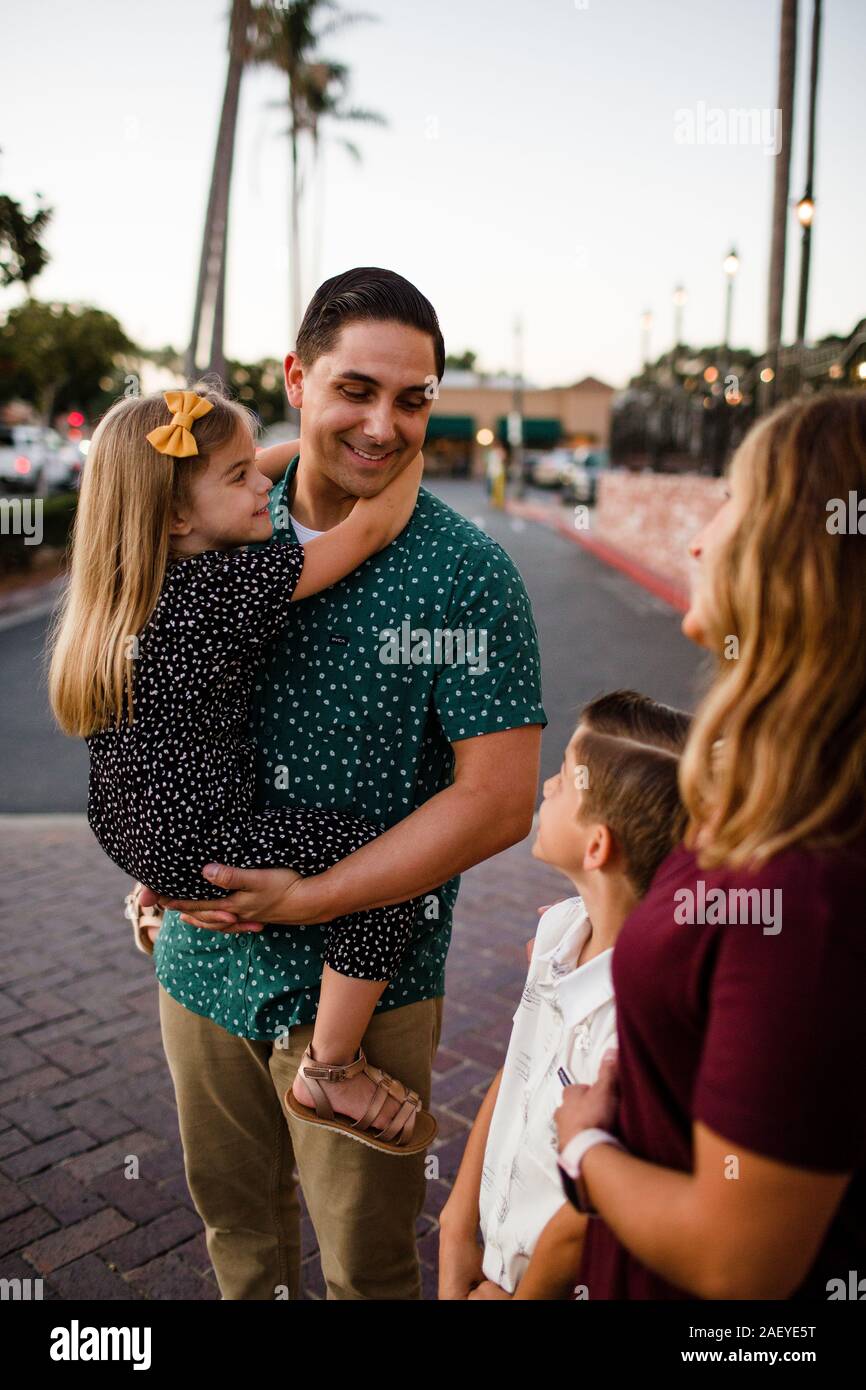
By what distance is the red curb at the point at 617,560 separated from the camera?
15.0 m

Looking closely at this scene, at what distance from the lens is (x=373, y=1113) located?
1.87m

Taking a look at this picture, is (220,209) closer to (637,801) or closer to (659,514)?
(659,514)

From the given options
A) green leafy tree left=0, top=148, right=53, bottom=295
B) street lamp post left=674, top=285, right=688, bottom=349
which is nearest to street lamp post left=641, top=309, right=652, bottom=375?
street lamp post left=674, top=285, right=688, bottom=349

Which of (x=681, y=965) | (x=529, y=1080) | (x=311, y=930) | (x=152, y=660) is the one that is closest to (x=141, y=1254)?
(x=311, y=930)

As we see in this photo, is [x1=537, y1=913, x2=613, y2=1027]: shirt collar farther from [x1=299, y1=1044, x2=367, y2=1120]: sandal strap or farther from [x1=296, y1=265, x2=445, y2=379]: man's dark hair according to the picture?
[x1=296, y1=265, x2=445, y2=379]: man's dark hair

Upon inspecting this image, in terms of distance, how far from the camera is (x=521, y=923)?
16.2ft

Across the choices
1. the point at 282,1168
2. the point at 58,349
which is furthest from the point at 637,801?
the point at 58,349

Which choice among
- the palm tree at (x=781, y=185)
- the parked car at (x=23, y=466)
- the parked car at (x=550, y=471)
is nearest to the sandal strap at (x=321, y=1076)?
the palm tree at (x=781, y=185)

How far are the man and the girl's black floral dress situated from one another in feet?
0.20

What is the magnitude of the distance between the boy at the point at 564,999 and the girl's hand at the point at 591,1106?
19 centimetres

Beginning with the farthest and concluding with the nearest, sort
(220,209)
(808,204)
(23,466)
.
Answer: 1. (23,466)
2. (808,204)
3. (220,209)

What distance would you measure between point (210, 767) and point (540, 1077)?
2.62ft
